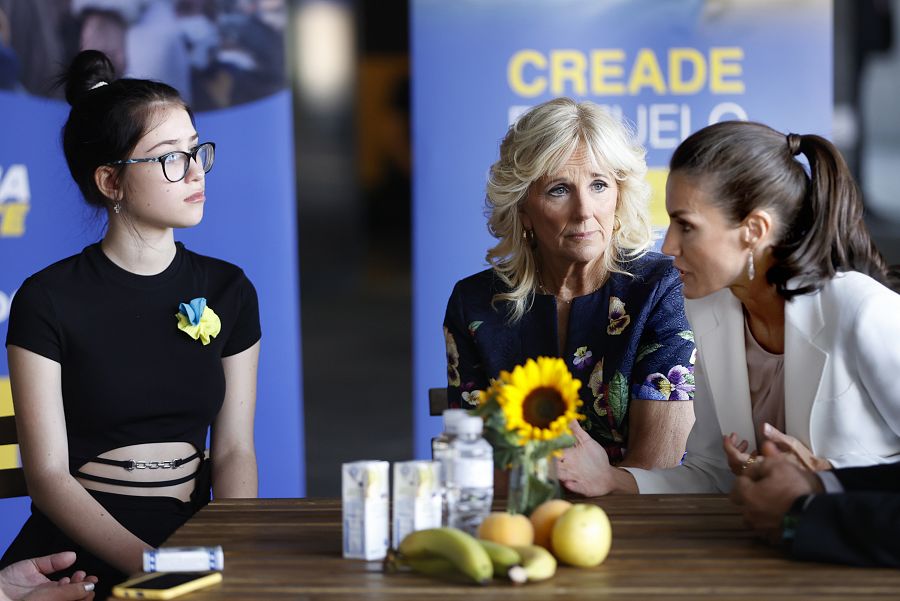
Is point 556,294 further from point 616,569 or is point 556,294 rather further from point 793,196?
point 616,569

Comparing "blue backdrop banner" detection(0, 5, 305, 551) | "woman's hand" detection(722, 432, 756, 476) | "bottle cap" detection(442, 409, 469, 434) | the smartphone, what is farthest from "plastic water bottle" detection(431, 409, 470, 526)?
"blue backdrop banner" detection(0, 5, 305, 551)

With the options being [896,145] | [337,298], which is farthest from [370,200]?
[896,145]

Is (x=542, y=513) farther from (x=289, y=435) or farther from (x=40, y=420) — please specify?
(x=289, y=435)

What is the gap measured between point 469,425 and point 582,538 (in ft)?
0.82

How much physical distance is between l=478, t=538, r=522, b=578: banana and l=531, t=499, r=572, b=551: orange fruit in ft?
0.28

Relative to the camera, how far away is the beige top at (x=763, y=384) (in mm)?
2309

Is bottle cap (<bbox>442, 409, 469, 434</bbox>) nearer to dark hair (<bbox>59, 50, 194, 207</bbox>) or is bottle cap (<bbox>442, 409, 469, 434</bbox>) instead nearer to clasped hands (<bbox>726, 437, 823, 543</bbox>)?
clasped hands (<bbox>726, 437, 823, 543</bbox>)

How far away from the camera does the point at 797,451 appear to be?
2.07 metres

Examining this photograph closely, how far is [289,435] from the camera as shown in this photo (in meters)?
3.96

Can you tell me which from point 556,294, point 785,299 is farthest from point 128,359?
point 785,299

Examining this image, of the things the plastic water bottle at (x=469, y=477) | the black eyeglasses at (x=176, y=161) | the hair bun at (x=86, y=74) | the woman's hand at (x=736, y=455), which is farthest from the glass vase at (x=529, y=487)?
the hair bun at (x=86, y=74)

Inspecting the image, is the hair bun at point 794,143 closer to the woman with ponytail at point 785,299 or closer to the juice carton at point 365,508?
the woman with ponytail at point 785,299

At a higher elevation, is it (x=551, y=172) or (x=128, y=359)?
(x=551, y=172)

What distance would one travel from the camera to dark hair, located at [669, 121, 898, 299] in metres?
2.17
